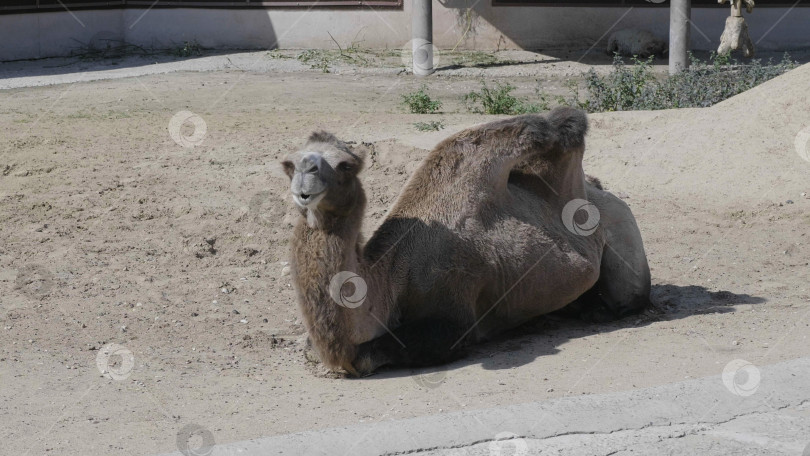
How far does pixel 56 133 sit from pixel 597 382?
7.73 meters

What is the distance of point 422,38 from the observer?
62.2 feet

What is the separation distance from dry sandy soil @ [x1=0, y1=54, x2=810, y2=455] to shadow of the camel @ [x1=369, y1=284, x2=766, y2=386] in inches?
1.0

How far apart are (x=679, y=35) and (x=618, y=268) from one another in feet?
36.2

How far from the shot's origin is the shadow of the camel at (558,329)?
241 inches

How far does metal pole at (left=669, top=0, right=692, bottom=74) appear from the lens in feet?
57.2

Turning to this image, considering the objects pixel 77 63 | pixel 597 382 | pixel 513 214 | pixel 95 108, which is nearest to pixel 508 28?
pixel 77 63

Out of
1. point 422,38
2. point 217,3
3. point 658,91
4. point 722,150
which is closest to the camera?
point 722,150

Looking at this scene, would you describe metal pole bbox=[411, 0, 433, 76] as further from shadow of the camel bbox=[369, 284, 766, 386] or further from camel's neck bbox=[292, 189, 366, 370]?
camel's neck bbox=[292, 189, 366, 370]

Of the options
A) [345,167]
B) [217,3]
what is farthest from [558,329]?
[217,3]

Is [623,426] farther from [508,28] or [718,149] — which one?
[508,28]

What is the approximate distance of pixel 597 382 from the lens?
221 inches

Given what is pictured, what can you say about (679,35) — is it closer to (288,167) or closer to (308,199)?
(288,167)

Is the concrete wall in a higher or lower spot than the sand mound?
higher

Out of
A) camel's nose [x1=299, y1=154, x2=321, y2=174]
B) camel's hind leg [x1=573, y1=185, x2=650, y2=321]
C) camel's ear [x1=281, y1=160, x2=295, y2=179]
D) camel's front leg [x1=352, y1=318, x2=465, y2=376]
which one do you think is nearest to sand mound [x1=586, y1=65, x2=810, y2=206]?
camel's hind leg [x1=573, y1=185, x2=650, y2=321]
